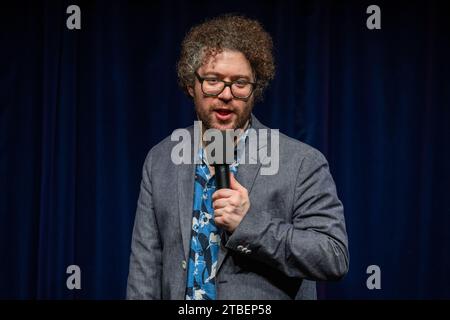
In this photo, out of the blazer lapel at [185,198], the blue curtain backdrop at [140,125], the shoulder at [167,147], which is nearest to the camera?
the blazer lapel at [185,198]

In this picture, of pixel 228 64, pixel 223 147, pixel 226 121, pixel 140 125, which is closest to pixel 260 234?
pixel 223 147

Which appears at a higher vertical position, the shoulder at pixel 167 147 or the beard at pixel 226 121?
the beard at pixel 226 121

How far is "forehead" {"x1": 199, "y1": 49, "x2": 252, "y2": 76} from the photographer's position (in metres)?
1.37

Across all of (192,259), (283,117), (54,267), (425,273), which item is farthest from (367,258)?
(54,267)

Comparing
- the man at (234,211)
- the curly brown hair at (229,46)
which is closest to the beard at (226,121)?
the man at (234,211)

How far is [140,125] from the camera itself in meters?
2.35

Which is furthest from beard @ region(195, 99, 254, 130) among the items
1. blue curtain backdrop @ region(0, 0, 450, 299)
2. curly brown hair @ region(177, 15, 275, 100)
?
blue curtain backdrop @ region(0, 0, 450, 299)

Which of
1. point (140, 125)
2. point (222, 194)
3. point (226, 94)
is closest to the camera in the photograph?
point (222, 194)

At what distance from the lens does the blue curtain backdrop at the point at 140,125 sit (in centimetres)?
229

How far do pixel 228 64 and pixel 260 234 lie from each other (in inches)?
19.3

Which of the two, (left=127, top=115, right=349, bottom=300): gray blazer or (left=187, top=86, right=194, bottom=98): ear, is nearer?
(left=127, top=115, right=349, bottom=300): gray blazer

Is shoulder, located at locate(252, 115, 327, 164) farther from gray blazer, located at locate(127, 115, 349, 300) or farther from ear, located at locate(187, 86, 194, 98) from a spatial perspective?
ear, located at locate(187, 86, 194, 98)

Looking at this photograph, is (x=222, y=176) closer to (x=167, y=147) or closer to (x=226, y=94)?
(x=226, y=94)
